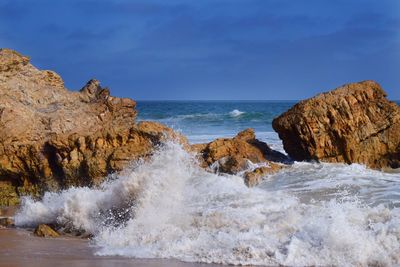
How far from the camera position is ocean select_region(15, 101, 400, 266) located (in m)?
6.83

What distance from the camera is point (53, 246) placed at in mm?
7883

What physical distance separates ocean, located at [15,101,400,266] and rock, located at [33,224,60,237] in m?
0.40

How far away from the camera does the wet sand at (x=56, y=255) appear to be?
268 inches

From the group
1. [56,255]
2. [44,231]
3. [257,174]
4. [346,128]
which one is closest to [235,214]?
[56,255]

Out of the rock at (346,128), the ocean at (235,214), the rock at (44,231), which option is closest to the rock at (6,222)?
the ocean at (235,214)

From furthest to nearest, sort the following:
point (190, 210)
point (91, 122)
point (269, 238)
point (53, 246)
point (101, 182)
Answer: point (91, 122) → point (101, 182) → point (190, 210) → point (53, 246) → point (269, 238)

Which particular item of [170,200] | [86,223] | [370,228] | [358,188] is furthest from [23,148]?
[370,228]

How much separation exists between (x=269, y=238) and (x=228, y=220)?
84 cm

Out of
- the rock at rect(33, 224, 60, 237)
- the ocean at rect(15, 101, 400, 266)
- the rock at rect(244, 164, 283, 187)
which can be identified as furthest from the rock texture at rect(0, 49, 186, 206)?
the rock at rect(33, 224, 60, 237)

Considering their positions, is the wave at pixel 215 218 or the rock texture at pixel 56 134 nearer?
the wave at pixel 215 218

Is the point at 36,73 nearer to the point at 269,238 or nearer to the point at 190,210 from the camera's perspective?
the point at 190,210

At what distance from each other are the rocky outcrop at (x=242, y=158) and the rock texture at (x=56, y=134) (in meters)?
0.60

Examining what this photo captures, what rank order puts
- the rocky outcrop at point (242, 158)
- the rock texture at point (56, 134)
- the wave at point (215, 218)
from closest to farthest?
the wave at point (215, 218) → the rocky outcrop at point (242, 158) → the rock texture at point (56, 134)

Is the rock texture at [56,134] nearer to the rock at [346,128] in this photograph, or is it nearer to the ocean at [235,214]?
the ocean at [235,214]
